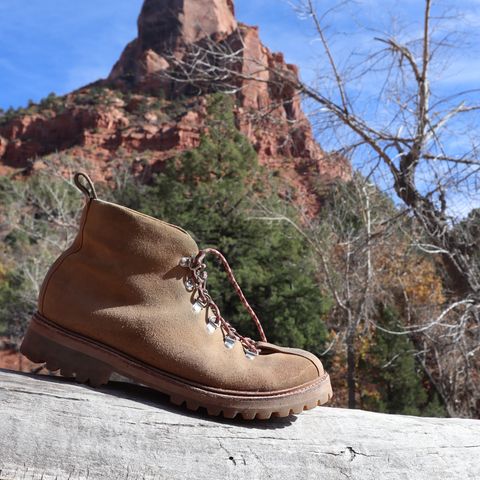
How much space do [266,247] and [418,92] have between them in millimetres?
7930

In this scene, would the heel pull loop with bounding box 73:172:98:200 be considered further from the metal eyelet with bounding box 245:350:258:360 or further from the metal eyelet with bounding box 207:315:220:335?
the metal eyelet with bounding box 245:350:258:360

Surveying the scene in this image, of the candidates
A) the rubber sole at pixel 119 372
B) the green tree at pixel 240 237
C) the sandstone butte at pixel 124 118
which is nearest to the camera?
the rubber sole at pixel 119 372

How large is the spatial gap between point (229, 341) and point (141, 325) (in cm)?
24

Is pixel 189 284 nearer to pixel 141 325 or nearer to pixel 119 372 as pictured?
pixel 141 325

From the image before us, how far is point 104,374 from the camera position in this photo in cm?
A: 133

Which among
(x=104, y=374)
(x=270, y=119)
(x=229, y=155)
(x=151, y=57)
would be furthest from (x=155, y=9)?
(x=104, y=374)

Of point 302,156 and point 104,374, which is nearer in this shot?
point 104,374

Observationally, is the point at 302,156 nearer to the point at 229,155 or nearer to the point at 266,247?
the point at 266,247

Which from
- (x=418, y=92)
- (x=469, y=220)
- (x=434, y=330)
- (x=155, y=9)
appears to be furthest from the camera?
(x=155, y=9)

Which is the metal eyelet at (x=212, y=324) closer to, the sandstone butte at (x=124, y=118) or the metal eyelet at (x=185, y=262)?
the metal eyelet at (x=185, y=262)

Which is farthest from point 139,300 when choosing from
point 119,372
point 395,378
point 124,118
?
point 124,118

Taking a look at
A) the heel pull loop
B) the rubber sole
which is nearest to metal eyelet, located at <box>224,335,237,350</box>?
the rubber sole

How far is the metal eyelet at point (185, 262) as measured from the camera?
4.59 ft

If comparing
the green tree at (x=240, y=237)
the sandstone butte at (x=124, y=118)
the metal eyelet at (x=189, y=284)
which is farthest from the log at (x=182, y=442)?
the sandstone butte at (x=124, y=118)
